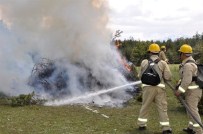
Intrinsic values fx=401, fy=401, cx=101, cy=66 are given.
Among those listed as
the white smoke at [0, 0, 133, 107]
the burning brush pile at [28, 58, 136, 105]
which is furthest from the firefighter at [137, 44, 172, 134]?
the white smoke at [0, 0, 133, 107]

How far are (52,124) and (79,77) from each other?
4488 mm

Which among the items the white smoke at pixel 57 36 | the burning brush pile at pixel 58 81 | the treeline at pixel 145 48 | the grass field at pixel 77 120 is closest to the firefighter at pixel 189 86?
the grass field at pixel 77 120

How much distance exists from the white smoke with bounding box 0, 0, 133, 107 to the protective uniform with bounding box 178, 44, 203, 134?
5697 mm

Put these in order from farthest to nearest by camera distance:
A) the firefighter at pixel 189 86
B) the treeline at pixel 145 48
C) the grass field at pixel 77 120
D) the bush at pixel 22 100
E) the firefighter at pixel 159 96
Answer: the treeline at pixel 145 48, the bush at pixel 22 100, the grass field at pixel 77 120, the firefighter at pixel 159 96, the firefighter at pixel 189 86

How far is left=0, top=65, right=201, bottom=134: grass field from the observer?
32.6 feet

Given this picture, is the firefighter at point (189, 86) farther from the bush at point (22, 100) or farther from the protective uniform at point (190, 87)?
the bush at point (22, 100)

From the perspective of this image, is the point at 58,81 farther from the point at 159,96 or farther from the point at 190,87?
the point at 190,87

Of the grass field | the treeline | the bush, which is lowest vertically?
the grass field

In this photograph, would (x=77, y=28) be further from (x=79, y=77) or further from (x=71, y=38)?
(x=79, y=77)

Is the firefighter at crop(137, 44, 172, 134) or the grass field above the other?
the firefighter at crop(137, 44, 172, 134)

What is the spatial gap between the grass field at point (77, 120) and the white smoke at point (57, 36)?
216 centimetres

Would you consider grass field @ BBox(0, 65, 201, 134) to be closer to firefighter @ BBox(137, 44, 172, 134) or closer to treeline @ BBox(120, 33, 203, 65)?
firefighter @ BBox(137, 44, 172, 134)

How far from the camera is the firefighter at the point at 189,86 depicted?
9219 millimetres

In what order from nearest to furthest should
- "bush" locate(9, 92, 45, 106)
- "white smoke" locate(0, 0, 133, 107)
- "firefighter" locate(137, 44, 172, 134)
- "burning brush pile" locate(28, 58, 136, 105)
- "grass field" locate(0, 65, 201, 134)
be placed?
"firefighter" locate(137, 44, 172, 134), "grass field" locate(0, 65, 201, 134), "bush" locate(9, 92, 45, 106), "burning brush pile" locate(28, 58, 136, 105), "white smoke" locate(0, 0, 133, 107)
